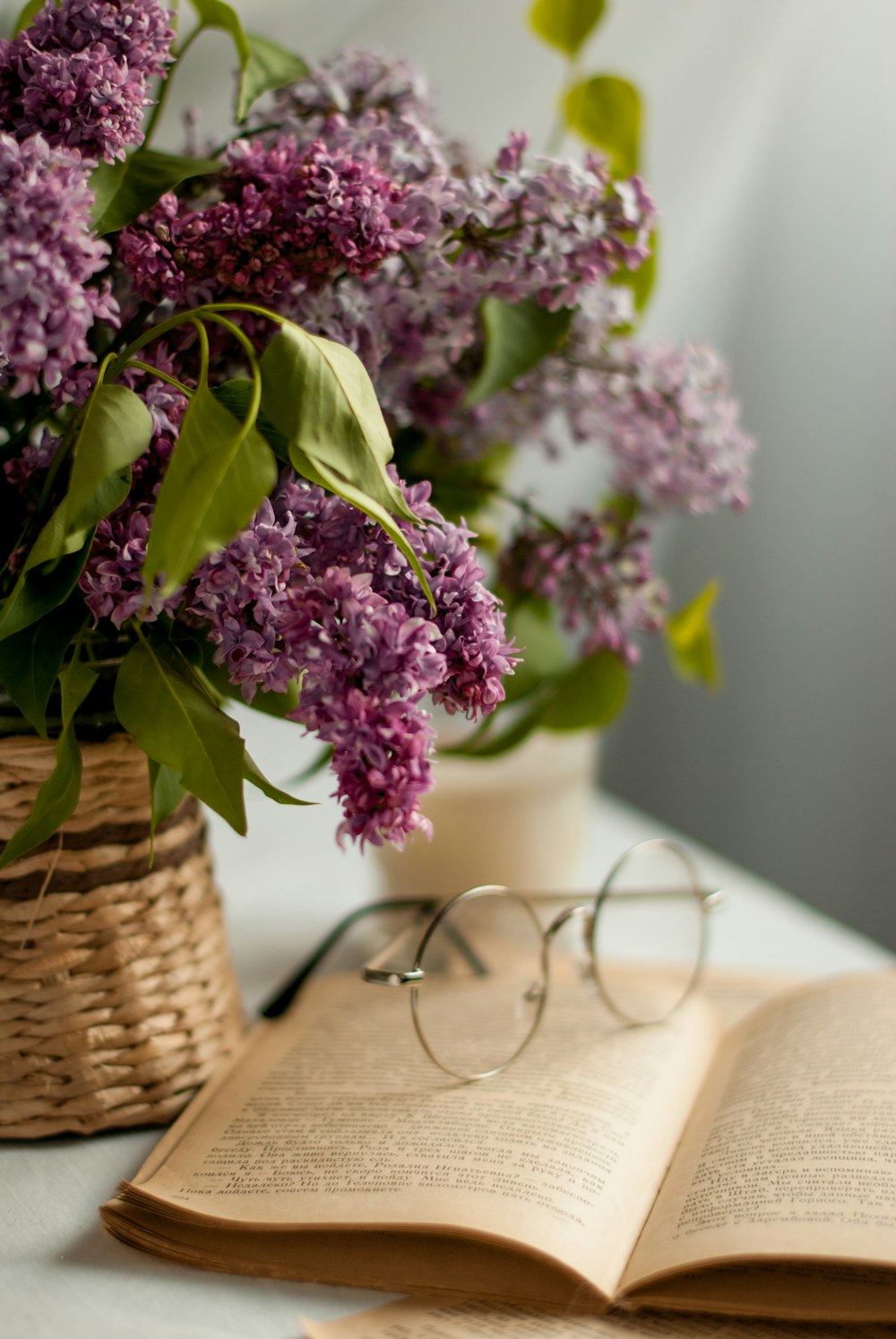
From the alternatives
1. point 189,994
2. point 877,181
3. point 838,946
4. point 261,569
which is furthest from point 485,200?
point 877,181

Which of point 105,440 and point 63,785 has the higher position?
point 105,440

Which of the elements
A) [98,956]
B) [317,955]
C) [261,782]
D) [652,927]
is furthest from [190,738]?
[652,927]

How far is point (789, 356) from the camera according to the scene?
1.16m

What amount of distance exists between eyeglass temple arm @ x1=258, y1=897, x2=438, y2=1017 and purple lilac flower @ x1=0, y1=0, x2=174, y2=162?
1.43 feet

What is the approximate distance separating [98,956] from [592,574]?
310 mm

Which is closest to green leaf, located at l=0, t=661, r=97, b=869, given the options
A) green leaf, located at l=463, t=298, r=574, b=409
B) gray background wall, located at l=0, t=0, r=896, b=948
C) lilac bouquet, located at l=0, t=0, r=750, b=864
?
lilac bouquet, located at l=0, t=0, r=750, b=864

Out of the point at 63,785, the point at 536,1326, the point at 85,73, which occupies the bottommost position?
the point at 536,1326

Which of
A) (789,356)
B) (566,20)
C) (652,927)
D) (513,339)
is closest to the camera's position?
(513,339)

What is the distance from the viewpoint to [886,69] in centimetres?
104

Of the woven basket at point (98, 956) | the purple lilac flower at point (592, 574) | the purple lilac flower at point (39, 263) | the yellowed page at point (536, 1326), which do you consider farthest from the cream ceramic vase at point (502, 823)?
the purple lilac flower at point (39, 263)

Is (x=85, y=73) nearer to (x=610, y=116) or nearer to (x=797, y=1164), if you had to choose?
(x=610, y=116)

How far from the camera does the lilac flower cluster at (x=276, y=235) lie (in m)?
0.40

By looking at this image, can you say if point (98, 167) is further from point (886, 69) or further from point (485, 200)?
point (886, 69)

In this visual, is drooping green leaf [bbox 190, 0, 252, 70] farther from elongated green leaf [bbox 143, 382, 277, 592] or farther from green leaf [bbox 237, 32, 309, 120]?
elongated green leaf [bbox 143, 382, 277, 592]
